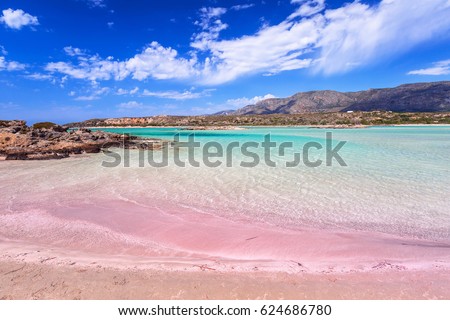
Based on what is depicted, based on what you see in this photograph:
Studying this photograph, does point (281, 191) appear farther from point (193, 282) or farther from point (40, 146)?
point (40, 146)

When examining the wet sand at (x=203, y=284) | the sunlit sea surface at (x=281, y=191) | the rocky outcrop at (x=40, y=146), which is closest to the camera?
the wet sand at (x=203, y=284)

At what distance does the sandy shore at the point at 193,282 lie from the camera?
340cm

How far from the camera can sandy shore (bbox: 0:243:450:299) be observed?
11.2 feet

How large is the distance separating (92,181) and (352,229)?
9461 mm

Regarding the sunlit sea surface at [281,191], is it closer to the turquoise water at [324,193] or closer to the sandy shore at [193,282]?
the turquoise water at [324,193]

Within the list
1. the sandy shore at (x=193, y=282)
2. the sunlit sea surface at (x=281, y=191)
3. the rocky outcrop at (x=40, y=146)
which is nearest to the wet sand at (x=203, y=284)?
the sandy shore at (x=193, y=282)

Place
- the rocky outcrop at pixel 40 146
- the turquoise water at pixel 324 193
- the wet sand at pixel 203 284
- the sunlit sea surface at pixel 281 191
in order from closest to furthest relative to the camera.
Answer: the wet sand at pixel 203 284 → the turquoise water at pixel 324 193 → the sunlit sea surface at pixel 281 191 → the rocky outcrop at pixel 40 146

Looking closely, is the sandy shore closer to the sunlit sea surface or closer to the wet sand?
the wet sand

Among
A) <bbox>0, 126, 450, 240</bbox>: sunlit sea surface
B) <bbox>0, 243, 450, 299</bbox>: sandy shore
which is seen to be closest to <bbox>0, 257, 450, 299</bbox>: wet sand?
<bbox>0, 243, 450, 299</bbox>: sandy shore

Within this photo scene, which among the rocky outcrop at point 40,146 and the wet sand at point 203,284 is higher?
the rocky outcrop at point 40,146

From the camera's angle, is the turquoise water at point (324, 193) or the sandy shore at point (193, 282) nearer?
the sandy shore at point (193, 282)

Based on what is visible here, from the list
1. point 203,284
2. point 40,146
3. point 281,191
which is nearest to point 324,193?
point 281,191
